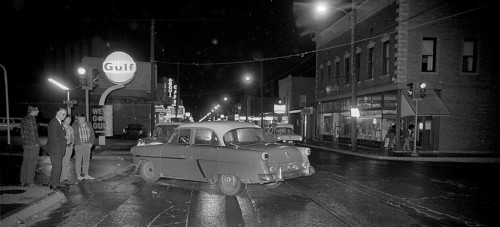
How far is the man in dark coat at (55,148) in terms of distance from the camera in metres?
8.26

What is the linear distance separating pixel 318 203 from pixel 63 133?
631cm

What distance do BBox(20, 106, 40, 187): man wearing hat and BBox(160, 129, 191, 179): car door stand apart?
3.00 meters

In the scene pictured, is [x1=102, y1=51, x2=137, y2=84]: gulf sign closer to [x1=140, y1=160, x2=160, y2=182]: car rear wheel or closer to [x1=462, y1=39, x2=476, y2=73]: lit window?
[x1=140, y1=160, x2=160, y2=182]: car rear wheel

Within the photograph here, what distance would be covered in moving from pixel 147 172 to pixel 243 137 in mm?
3169

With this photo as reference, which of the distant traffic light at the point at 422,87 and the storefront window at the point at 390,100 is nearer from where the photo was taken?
the distant traffic light at the point at 422,87

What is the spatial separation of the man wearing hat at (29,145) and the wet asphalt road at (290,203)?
0.90 meters

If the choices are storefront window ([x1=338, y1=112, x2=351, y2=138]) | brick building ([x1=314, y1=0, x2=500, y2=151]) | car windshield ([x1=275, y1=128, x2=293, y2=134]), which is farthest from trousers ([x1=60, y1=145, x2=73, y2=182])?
storefront window ([x1=338, y1=112, x2=351, y2=138])

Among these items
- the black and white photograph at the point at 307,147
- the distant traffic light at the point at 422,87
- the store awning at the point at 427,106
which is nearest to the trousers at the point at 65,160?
the black and white photograph at the point at 307,147

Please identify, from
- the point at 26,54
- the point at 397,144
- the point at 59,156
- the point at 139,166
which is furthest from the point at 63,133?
the point at 26,54

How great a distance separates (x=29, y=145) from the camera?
26.3ft

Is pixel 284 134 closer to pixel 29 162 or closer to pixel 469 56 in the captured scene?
pixel 469 56

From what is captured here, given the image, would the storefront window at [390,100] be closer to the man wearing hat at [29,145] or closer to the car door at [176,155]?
the car door at [176,155]

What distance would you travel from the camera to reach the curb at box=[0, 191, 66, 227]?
5.75 metres

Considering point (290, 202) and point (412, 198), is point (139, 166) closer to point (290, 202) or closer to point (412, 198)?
point (290, 202)
